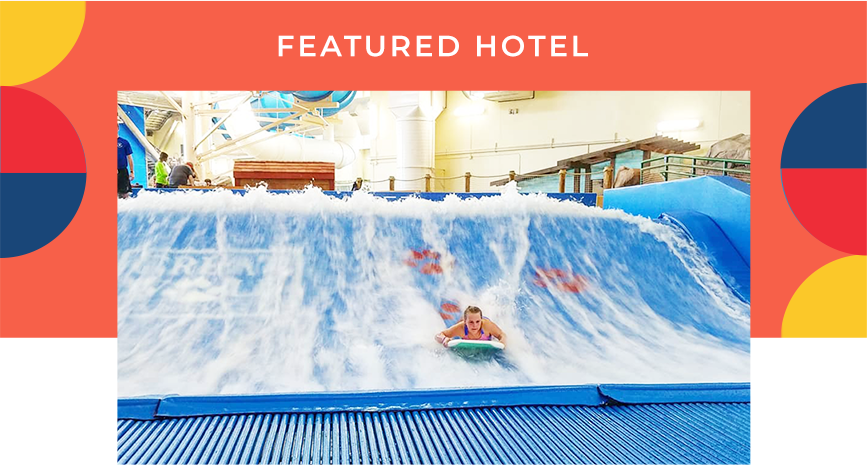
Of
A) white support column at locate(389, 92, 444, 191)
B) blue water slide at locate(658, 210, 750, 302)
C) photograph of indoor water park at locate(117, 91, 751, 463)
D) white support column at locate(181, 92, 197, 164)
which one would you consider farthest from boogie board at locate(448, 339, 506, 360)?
white support column at locate(389, 92, 444, 191)

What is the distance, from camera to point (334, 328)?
9.27 feet

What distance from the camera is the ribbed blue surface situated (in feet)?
5.15

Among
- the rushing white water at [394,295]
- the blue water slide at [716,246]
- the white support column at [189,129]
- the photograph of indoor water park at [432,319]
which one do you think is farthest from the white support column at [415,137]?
the blue water slide at [716,246]

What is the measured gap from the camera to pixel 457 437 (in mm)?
1706

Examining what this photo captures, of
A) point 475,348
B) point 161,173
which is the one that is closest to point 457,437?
point 475,348

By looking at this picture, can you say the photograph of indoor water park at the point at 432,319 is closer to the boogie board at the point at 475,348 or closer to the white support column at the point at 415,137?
the boogie board at the point at 475,348

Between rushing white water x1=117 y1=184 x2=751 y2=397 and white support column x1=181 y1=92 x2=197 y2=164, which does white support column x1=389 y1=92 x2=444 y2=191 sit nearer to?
white support column x1=181 y1=92 x2=197 y2=164

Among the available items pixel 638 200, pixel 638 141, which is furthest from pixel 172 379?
pixel 638 141

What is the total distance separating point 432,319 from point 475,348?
46 cm

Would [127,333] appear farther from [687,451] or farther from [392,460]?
[687,451]

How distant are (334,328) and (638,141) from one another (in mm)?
9019

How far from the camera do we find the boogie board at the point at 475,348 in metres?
2.58

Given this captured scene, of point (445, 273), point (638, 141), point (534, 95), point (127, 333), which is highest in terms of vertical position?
point (534, 95)

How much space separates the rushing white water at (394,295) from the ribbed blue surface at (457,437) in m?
0.44
